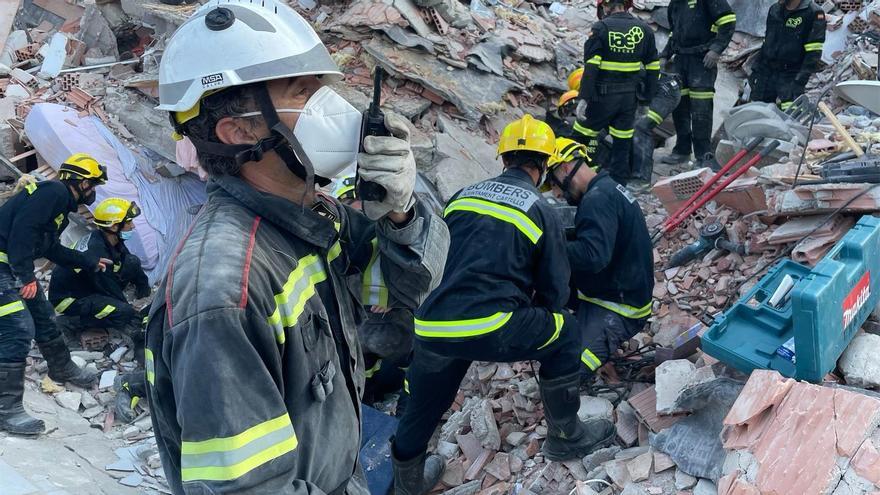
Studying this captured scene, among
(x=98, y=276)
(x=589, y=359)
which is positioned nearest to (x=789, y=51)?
(x=589, y=359)

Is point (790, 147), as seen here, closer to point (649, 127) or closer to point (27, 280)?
point (649, 127)

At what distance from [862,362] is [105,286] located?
6050mm

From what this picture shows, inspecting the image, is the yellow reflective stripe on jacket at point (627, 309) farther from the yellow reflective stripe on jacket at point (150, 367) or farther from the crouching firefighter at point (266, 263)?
the yellow reflective stripe on jacket at point (150, 367)

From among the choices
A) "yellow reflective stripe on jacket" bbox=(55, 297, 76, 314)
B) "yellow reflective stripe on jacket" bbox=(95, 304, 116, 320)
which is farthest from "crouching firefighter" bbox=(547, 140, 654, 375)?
"yellow reflective stripe on jacket" bbox=(55, 297, 76, 314)

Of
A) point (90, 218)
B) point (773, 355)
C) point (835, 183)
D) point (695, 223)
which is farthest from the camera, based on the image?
point (90, 218)

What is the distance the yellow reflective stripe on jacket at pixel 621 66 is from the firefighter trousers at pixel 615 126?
217 mm

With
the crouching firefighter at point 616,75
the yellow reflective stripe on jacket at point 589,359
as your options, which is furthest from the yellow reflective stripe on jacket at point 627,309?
the crouching firefighter at point 616,75

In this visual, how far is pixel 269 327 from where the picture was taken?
1520 millimetres

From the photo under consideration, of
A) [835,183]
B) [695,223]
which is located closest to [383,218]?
[835,183]

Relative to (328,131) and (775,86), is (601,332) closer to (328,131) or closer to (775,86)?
(328,131)

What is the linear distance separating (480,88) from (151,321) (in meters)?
7.19

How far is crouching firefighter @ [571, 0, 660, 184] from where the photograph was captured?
6914 millimetres

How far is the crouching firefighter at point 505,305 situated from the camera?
3615 millimetres

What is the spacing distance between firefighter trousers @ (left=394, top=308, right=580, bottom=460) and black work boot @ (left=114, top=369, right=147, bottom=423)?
2.80 m
